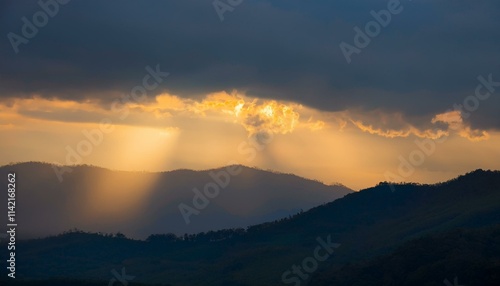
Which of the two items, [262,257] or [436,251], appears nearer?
[436,251]

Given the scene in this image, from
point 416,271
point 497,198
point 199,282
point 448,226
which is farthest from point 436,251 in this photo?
point 199,282

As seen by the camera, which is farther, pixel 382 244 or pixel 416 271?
pixel 382 244

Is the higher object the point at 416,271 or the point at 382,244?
the point at 382,244

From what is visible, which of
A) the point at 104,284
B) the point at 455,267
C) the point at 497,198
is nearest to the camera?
the point at 455,267

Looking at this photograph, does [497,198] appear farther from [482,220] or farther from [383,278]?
[383,278]

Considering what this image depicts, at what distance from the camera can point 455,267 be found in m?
136

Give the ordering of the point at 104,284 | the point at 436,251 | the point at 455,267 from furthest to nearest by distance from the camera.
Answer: the point at 104,284 → the point at 436,251 → the point at 455,267

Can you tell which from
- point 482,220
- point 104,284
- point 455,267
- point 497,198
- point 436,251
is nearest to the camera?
point 455,267

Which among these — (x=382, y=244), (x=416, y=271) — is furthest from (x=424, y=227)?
(x=416, y=271)

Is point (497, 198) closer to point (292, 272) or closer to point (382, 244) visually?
point (382, 244)

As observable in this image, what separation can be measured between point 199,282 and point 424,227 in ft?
178

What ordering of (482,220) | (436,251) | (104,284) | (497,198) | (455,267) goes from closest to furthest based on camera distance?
(455,267) → (436,251) → (104,284) → (482,220) → (497,198)

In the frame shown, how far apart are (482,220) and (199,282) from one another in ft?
216

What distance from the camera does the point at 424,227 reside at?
18788cm
